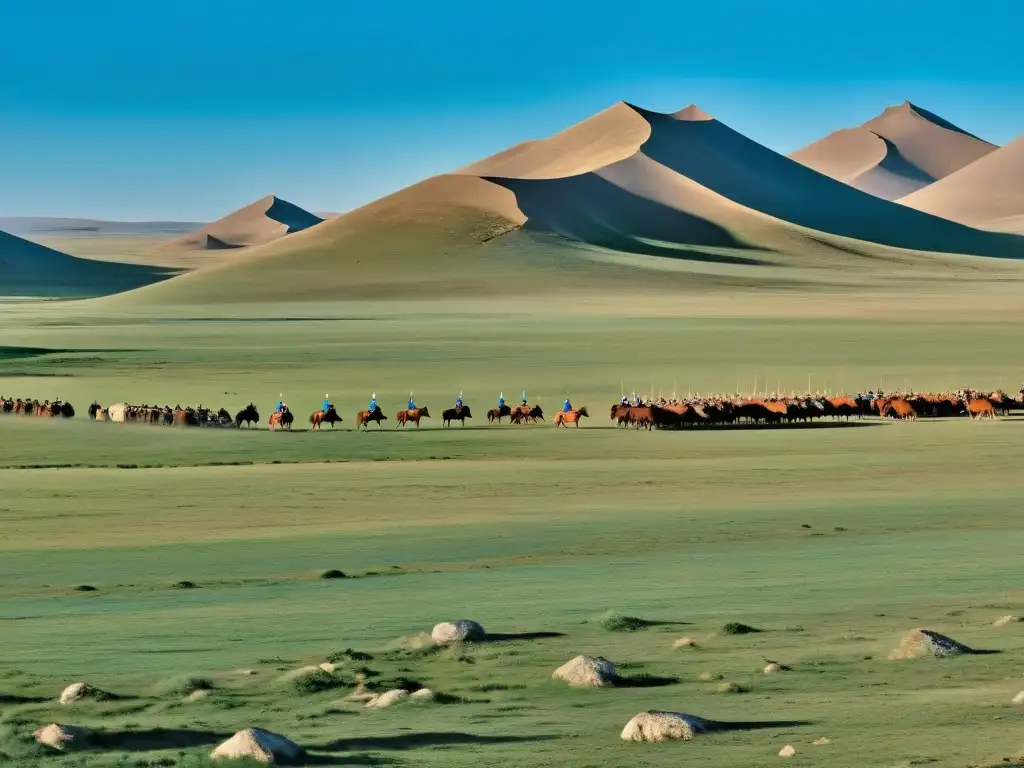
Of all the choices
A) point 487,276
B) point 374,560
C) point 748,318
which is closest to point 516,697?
point 374,560

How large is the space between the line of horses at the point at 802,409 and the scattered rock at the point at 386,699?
34150 millimetres

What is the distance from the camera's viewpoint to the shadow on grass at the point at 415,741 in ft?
43.6

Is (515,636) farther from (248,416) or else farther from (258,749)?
(248,416)

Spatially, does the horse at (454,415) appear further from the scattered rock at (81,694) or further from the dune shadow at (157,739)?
the dune shadow at (157,739)

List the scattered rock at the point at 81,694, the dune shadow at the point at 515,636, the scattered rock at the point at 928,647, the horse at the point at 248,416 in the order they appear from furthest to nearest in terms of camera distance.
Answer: the horse at the point at 248,416
the dune shadow at the point at 515,636
the scattered rock at the point at 928,647
the scattered rock at the point at 81,694

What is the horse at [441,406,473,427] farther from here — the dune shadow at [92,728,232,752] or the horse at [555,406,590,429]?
the dune shadow at [92,728,232,752]

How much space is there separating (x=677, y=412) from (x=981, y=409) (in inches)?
382

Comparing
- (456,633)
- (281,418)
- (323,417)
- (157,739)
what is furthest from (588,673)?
(323,417)

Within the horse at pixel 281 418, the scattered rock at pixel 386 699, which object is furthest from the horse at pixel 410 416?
the scattered rock at pixel 386 699

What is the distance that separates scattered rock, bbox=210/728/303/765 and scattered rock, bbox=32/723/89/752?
4.36 ft

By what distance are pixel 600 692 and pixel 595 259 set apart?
171 meters

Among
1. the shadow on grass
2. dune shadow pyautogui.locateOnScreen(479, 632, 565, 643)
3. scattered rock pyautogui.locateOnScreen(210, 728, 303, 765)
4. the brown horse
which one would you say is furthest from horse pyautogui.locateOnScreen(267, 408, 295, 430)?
scattered rock pyautogui.locateOnScreen(210, 728, 303, 765)

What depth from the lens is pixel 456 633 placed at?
17562 millimetres

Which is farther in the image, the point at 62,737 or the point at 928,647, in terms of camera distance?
the point at 928,647
